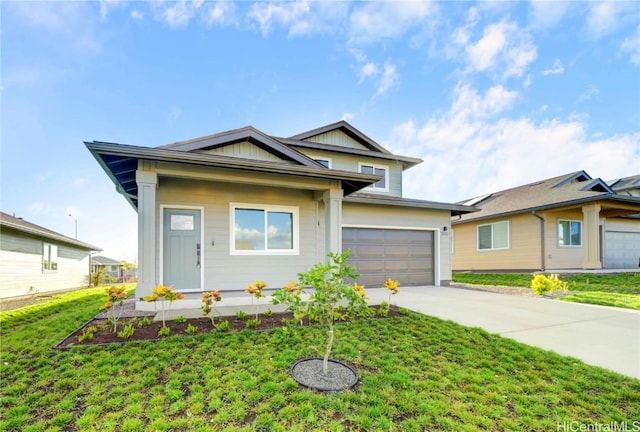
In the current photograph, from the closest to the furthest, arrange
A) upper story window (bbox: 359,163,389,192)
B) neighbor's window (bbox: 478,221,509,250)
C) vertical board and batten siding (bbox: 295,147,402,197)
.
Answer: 1. vertical board and batten siding (bbox: 295,147,402,197)
2. upper story window (bbox: 359,163,389,192)
3. neighbor's window (bbox: 478,221,509,250)

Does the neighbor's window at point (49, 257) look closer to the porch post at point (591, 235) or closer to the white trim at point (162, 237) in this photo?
the white trim at point (162, 237)

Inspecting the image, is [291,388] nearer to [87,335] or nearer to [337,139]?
[87,335]

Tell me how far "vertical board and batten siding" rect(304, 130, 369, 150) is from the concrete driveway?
5975mm

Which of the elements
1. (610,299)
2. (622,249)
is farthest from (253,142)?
(622,249)

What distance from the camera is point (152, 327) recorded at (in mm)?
4762

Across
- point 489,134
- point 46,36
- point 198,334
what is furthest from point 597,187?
point 46,36

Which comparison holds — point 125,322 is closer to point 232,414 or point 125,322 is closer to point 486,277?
point 232,414

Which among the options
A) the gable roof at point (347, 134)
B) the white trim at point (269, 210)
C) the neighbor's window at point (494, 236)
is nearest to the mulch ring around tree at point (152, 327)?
the white trim at point (269, 210)

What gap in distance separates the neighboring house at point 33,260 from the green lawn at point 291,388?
27.6ft

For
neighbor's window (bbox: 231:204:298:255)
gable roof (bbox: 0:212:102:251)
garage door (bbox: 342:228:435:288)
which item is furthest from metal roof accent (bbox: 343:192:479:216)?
gable roof (bbox: 0:212:102:251)

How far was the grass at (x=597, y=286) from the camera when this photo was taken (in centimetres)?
717

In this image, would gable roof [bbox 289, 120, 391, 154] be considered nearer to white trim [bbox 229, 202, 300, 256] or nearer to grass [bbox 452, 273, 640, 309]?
white trim [bbox 229, 202, 300, 256]

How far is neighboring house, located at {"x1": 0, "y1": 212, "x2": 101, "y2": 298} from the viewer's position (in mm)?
10047

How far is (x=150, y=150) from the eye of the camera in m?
5.34
